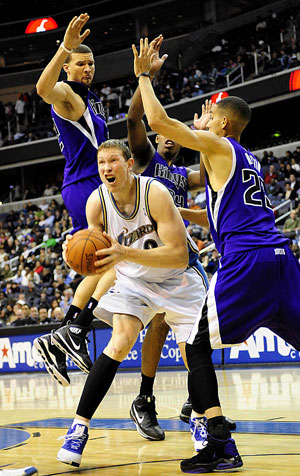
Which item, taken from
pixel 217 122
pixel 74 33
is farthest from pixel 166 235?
pixel 74 33

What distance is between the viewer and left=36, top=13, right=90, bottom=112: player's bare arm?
4613mm

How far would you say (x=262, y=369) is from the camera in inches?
435

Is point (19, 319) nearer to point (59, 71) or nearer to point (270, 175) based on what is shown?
point (270, 175)

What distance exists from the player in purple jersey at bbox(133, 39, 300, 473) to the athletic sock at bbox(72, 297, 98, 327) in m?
1.31

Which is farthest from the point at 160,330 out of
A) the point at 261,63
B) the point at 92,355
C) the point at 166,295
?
the point at 261,63

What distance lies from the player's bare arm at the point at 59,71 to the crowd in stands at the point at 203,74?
17.0 metres

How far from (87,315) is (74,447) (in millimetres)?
1216

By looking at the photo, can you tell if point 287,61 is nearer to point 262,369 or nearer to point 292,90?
point 292,90

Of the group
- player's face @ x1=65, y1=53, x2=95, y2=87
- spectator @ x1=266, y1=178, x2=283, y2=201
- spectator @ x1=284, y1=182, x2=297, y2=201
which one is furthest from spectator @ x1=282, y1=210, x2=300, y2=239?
player's face @ x1=65, y1=53, x2=95, y2=87

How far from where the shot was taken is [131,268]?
14.9ft

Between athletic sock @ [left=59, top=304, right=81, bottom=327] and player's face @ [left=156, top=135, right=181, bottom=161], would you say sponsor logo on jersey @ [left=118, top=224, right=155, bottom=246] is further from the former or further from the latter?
player's face @ [left=156, top=135, right=181, bottom=161]

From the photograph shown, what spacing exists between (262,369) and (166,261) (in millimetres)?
7493

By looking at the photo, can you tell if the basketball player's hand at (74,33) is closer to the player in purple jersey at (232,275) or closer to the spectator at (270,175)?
the player in purple jersey at (232,275)

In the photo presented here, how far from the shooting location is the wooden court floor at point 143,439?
3836 millimetres
